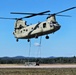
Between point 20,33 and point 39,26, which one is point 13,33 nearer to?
point 20,33

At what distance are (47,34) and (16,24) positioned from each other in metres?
12.2

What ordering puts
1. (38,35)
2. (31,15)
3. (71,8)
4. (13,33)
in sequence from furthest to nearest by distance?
(13,33), (38,35), (31,15), (71,8)

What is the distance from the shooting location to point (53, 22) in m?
69.1

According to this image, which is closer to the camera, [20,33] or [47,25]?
[47,25]

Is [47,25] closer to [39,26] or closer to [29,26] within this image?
[39,26]

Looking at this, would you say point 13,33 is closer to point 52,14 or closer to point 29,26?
point 29,26

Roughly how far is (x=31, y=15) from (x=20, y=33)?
948 centimetres

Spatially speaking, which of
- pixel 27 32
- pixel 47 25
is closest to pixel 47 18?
pixel 47 25

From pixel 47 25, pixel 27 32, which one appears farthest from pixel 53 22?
pixel 27 32

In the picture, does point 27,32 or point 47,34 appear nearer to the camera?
point 47,34

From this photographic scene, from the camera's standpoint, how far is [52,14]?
68250mm

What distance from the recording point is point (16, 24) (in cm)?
7881

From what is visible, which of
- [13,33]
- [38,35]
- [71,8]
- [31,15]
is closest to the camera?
[71,8]

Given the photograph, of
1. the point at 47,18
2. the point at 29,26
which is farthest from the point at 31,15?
the point at 29,26
